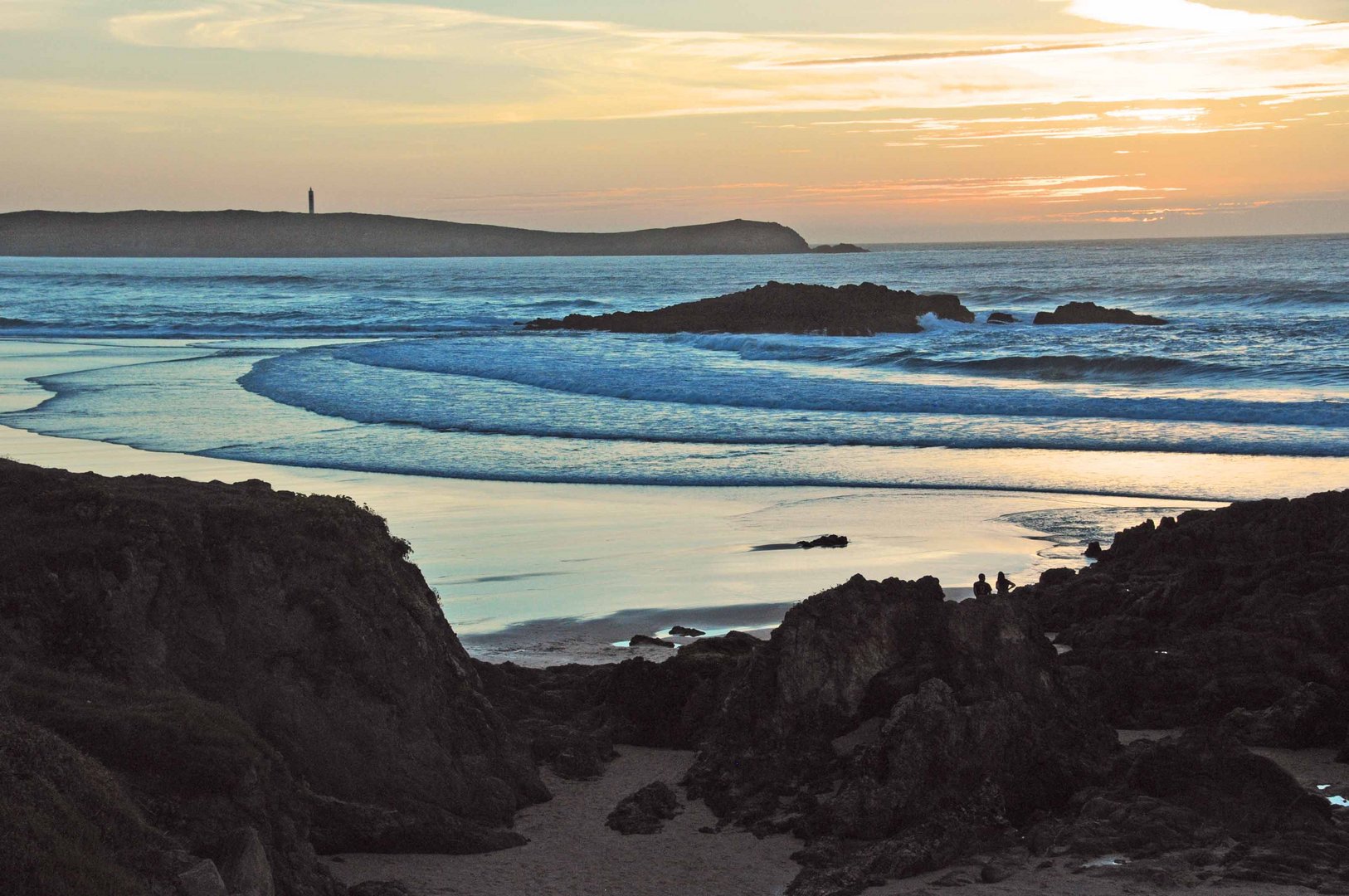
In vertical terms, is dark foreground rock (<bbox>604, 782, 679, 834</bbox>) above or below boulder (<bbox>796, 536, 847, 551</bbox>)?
below

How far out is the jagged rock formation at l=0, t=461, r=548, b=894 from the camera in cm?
564

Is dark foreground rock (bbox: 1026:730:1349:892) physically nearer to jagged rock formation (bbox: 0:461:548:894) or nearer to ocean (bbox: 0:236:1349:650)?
jagged rock formation (bbox: 0:461:548:894)

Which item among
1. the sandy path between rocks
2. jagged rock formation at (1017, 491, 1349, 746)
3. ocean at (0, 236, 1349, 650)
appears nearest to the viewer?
the sandy path between rocks

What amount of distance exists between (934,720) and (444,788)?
225cm

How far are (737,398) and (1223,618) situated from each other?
1644 centimetres

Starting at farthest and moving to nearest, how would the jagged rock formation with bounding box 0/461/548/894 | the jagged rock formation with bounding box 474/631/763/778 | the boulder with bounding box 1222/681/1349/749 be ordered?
the jagged rock formation with bounding box 474/631/763/778 → the boulder with bounding box 1222/681/1349/749 → the jagged rock formation with bounding box 0/461/548/894

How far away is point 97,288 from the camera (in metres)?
86.6

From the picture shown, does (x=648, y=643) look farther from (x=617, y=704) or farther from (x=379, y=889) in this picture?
(x=379, y=889)

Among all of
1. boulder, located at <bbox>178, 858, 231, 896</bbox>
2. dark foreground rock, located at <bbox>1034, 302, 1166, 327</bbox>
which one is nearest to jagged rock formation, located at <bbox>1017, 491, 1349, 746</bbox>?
boulder, located at <bbox>178, 858, 231, 896</bbox>

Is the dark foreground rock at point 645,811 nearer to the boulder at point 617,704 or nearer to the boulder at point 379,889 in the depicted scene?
the boulder at point 617,704

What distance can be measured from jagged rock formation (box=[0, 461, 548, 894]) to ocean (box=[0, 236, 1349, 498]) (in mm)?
9263

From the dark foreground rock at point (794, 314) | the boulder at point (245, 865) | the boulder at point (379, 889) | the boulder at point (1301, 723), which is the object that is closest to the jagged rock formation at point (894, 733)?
the boulder at point (1301, 723)

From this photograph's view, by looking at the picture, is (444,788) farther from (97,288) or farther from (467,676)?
(97,288)

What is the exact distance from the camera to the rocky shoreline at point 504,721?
5066 millimetres
